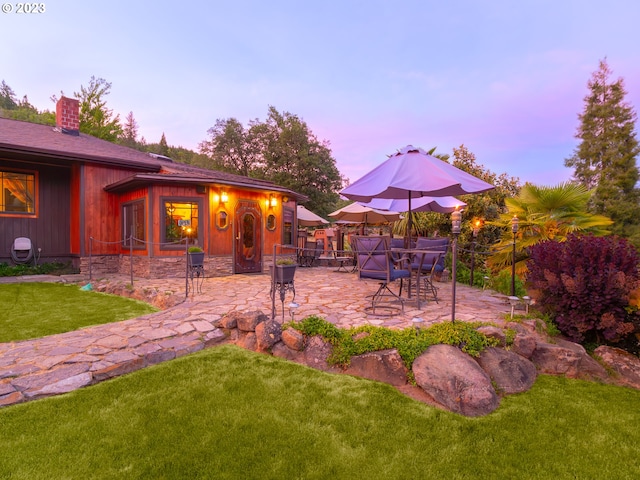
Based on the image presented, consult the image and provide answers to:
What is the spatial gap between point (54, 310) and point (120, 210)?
20.3 ft

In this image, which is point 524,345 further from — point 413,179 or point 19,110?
point 19,110

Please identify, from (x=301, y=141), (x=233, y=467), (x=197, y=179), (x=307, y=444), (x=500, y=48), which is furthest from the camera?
(x=301, y=141)

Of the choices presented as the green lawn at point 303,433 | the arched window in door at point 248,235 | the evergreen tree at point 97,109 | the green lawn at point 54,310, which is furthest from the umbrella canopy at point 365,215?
the evergreen tree at point 97,109

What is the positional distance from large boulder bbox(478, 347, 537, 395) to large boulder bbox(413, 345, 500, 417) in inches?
5.4

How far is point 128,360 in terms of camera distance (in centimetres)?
342

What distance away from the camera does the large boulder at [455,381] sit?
2.82 m

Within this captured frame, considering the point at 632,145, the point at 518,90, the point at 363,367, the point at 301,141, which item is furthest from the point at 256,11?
the point at 632,145

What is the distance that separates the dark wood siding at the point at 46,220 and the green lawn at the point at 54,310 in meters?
3.03

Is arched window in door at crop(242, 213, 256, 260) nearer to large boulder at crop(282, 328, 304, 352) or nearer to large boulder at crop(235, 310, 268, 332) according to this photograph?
large boulder at crop(235, 310, 268, 332)

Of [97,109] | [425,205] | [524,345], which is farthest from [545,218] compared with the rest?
[97,109]

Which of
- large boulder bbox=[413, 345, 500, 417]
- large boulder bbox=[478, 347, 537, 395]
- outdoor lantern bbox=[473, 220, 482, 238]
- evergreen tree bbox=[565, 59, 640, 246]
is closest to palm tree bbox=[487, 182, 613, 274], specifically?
outdoor lantern bbox=[473, 220, 482, 238]

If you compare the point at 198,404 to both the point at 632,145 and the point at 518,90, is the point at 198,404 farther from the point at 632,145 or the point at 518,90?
the point at 632,145

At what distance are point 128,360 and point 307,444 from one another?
226 centimetres

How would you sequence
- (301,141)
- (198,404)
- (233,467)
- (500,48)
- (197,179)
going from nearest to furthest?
(233,467) → (198,404) → (197,179) → (500,48) → (301,141)
